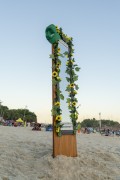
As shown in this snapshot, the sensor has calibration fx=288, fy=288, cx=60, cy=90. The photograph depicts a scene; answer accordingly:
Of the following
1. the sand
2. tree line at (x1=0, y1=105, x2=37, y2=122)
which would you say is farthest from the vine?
tree line at (x1=0, y1=105, x2=37, y2=122)

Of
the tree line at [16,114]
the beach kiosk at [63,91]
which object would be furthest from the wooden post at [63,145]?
the tree line at [16,114]

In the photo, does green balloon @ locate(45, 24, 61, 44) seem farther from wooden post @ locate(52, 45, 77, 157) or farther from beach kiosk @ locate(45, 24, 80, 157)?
wooden post @ locate(52, 45, 77, 157)

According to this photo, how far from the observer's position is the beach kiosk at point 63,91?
28.1 ft

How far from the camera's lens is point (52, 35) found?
9.08 meters

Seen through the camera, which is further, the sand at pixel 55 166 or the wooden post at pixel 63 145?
the wooden post at pixel 63 145

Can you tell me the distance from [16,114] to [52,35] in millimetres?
110766

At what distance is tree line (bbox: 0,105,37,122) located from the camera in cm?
11512

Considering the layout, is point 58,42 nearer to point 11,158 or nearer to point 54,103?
point 54,103

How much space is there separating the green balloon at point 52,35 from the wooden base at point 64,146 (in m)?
2.97

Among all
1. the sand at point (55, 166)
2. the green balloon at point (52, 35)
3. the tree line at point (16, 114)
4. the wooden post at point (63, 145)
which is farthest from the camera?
the tree line at point (16, 114)

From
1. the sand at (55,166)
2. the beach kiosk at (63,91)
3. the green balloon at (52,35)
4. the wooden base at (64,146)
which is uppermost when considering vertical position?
the green balloon at (52,35)

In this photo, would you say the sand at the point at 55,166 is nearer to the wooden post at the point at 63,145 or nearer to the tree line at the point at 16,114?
the wooden post at the point at 63,145

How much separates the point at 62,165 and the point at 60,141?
98 cm

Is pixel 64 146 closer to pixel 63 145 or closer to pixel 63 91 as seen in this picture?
pixel 63 145
